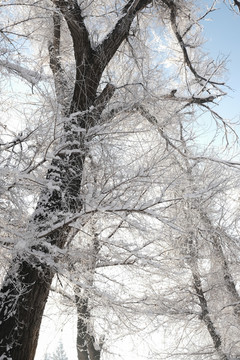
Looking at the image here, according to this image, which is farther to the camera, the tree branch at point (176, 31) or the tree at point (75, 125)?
the tree branch at point (176, 31)

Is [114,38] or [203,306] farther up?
[114,38]

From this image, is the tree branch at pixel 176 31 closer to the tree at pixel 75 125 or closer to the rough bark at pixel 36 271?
the tree at pixel 75 125

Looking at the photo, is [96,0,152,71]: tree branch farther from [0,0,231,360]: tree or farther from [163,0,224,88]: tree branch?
[163,0,224,88]: tree branch

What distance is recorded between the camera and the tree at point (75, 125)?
10.2ft

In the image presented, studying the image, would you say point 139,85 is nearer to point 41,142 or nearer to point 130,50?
point 130,50

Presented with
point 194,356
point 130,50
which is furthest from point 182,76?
point 194,356

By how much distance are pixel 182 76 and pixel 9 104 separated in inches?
208

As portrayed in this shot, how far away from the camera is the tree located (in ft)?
10.2

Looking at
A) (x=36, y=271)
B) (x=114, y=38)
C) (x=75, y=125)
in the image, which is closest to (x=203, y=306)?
(x=36, y=271)

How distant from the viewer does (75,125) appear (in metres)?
3.71

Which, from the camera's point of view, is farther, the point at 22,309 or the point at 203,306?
the point at 203,306

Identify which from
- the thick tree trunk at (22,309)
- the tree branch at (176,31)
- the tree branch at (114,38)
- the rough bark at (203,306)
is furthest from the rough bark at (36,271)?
the rough bark at (203,306)

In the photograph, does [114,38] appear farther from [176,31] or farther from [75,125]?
[176,31]

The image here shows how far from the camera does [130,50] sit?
244 inches
